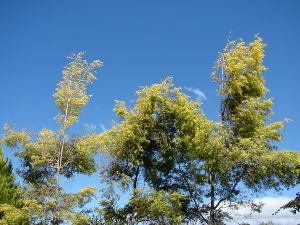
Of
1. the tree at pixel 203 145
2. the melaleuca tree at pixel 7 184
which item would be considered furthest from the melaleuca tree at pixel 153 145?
the melaleuca tree at pixel 7 184

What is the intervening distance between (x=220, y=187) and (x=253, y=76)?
461 cm

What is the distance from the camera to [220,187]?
45.4ft

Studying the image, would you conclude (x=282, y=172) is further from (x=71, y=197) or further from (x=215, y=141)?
(x=71, y=197)

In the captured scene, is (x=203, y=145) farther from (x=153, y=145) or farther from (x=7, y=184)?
(x=7, y=184)

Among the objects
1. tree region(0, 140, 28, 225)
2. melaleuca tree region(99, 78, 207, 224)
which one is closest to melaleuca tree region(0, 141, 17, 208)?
tree region(0, 140, 28, 225)

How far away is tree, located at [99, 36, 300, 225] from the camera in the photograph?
13.0 m

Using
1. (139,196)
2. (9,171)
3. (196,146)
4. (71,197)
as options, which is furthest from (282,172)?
(9,171)

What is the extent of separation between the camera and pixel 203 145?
13172mm

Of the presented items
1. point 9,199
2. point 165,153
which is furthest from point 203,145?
point 9,199

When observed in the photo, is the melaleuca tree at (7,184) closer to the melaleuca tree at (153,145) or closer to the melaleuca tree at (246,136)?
the melaleuca tree at (153,145)

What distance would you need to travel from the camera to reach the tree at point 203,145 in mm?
13008

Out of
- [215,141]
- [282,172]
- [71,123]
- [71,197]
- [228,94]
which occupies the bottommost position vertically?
[71,197]

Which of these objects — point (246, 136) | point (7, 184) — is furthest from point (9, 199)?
point (246, 136)

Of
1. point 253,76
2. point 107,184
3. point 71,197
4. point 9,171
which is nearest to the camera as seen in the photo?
point 71,197
